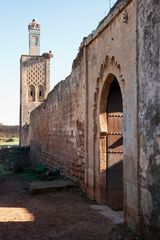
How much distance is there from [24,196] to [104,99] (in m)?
3.08

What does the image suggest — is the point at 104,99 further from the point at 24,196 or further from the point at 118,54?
the point at 24,196

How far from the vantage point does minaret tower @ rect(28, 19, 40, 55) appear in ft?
139

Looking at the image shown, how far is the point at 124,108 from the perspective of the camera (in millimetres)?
6633

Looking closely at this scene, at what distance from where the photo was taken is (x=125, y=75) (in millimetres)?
6621

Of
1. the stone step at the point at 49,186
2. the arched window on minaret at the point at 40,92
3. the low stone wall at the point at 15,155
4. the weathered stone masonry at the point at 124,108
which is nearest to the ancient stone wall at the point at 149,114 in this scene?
the weathered stone masonry at the point at 124,108

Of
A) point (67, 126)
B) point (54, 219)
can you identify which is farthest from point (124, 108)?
point (67, 126)

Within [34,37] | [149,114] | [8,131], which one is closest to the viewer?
[149,114]

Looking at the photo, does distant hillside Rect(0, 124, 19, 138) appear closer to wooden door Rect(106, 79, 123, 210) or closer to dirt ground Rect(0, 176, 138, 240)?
dirt ground Rect(0, 176, 138, 240)

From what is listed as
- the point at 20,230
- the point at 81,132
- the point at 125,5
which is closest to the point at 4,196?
the point at 81,132

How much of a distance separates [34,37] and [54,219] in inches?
1466

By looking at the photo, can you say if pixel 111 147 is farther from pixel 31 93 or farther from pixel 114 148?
pixel 31 93

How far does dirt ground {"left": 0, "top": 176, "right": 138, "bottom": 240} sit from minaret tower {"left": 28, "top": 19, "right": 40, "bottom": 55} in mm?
33919

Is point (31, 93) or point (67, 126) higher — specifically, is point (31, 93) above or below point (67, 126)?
above

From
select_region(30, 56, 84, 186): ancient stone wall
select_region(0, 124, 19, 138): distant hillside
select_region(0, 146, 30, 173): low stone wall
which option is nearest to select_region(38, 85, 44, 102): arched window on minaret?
select_region(0, 124, 19, 138): distant hillside
